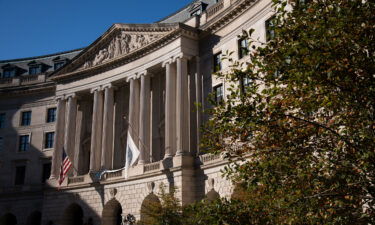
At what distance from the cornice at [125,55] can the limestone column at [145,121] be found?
10.4ft

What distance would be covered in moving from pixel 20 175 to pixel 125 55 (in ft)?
77.8

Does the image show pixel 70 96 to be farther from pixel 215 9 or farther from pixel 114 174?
pixel 215 9

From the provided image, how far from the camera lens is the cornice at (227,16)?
38.8 meters

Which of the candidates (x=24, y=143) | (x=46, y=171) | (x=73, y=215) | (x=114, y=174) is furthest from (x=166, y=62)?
(x=24, y=143)

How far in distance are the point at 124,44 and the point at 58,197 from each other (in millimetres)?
19132

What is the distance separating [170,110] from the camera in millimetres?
41781

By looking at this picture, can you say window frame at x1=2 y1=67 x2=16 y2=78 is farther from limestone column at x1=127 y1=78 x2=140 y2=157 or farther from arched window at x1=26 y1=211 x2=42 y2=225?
limestone column at x1=127 y1=78 x2=140 y2=157

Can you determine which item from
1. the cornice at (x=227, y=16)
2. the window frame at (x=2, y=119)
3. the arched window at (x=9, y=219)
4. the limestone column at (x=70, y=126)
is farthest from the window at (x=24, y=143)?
the cornice at (x=227, y=16)

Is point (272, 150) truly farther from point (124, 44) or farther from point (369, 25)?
point (124, 44)

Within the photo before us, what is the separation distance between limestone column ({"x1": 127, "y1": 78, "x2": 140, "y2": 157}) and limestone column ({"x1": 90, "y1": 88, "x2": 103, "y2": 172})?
17.6ft

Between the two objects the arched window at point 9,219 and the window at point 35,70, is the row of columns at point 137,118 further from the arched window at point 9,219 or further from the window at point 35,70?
the window at point 35,70

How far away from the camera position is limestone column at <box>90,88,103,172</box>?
4847 centimetres

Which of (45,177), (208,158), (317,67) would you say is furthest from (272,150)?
(45,177)

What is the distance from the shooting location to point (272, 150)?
638 inches
